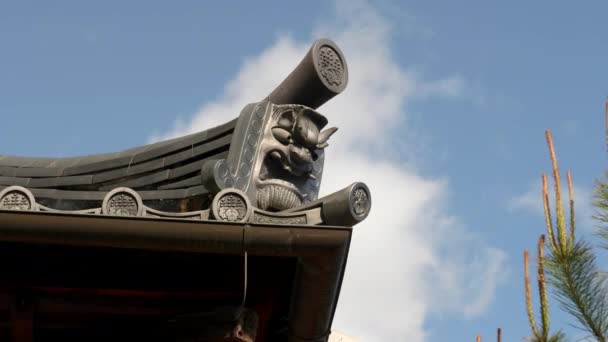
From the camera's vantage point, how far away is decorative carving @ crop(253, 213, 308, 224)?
7262mm

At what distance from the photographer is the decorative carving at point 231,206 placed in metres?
7.20

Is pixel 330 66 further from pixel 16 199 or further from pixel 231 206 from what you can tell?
pixel 16 199

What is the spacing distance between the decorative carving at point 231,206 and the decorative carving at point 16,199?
3.65 feet

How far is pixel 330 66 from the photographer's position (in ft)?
28.2

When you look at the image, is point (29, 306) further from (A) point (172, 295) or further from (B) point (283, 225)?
(B) point (283, 225)

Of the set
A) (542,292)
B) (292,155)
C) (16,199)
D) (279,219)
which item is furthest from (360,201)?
(16,199)

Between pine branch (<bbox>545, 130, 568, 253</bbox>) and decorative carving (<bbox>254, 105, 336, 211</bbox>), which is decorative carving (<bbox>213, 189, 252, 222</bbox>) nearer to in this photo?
decorative carving (<bbox>254, 105, 336, 211</bbox>)

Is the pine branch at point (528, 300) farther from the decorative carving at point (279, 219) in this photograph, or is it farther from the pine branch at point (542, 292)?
the decorative carving at point (279, 219)

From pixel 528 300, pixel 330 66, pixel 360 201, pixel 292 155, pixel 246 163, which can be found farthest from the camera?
pixel 330 66

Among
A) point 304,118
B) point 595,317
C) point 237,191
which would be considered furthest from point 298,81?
point 595,317

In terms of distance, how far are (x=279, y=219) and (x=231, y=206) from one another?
31cm

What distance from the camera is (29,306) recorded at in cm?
778

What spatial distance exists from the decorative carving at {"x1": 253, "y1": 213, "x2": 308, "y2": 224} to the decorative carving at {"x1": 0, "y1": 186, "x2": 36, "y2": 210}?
136cm

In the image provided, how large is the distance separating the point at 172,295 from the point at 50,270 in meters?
0.81
